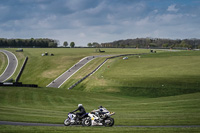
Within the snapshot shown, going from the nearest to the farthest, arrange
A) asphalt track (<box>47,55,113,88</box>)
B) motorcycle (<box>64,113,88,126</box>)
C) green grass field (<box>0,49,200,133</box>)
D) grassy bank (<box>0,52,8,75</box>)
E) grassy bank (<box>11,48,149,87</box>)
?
1. motorcycle (<box>64,113,88,126</box>)
2. green grass field (<box>0,49,200,133</box>)
3. asphalt track (<box>47,55,113,88</box>)
4. grassy bank (<box>11,48,149,87</box>)
5. grassy bank (<box>0,52,8,75</box>)

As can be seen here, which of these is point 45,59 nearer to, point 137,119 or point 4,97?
point 4,97

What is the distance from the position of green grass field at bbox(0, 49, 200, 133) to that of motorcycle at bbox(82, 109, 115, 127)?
1.28 metres

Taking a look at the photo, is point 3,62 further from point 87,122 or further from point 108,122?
point 108,122

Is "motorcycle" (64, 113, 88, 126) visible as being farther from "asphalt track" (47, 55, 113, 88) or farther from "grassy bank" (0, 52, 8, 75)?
"grassy bank" (0, 52, 8, 75)

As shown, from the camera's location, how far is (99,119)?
27406 mm

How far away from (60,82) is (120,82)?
864 inches

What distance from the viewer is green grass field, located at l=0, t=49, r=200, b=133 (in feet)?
103

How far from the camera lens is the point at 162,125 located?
93.7ft

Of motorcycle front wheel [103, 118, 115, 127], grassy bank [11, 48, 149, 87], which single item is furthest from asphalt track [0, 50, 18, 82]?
motorcycle front wheel [103, 118, 115, 127]

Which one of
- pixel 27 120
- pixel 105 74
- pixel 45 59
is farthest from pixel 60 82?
pixel 27 120

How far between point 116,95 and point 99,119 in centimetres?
4234

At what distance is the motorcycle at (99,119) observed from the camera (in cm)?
2738

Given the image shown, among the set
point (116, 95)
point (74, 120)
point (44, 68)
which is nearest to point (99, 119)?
point (74, 120)

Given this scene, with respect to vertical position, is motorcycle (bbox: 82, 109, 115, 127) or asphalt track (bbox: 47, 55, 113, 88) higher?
motorcycle (bbox: 82, 109, 115, 127)
